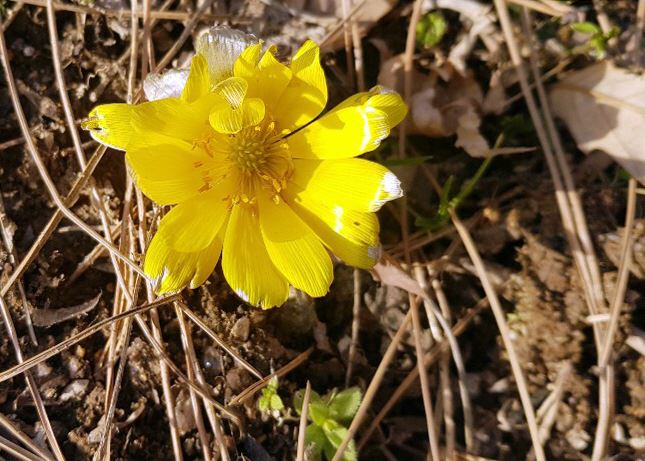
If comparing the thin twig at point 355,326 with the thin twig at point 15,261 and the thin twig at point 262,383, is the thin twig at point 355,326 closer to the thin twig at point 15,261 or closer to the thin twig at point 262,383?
the thin twig at point 262,383

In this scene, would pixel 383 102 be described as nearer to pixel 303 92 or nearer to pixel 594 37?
pixel 303 92

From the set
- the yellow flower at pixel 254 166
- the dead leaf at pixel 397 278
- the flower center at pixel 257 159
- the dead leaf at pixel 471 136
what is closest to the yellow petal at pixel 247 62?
the yellow flower at pixel 254 166

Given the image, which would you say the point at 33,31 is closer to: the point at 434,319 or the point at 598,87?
the point at 434,319

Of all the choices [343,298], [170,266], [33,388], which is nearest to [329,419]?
[343,298]

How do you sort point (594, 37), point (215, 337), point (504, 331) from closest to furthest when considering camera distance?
point (215, 337) → point (504, 331) → point (594, 37)

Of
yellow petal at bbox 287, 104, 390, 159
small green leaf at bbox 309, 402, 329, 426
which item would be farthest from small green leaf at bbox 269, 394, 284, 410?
yellow petal at bbox 287, 104, 390, 159

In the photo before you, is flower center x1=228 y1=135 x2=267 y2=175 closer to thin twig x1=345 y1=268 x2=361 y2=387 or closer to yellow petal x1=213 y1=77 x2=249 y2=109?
yellow petal x1=213 y1=77 x2=249 y2=109
